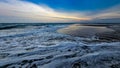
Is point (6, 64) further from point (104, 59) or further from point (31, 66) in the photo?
point (104, 59)

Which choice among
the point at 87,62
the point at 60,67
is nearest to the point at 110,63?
the point at 87,62

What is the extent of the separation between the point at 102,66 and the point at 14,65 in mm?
2763

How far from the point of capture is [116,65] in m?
3.46

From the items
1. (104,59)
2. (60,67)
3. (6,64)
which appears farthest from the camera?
(104,59)

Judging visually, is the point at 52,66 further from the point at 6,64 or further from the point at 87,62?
the point at 6,64

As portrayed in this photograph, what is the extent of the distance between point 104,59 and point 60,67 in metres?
1.67

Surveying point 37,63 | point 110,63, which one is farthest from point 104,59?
point 37,63

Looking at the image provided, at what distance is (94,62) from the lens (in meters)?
3.75

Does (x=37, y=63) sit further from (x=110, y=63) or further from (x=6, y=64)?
(x=110, y=63)

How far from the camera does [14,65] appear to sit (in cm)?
362

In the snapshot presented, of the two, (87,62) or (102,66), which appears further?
(87,62)

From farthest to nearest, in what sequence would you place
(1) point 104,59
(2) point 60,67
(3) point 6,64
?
1. (1) point 104,59
2. (3) point 6,64
3. (2) point 60,67

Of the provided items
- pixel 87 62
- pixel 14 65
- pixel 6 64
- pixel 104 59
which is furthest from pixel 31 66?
pixel 104 59

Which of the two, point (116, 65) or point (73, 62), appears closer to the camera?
point (116, 65)
